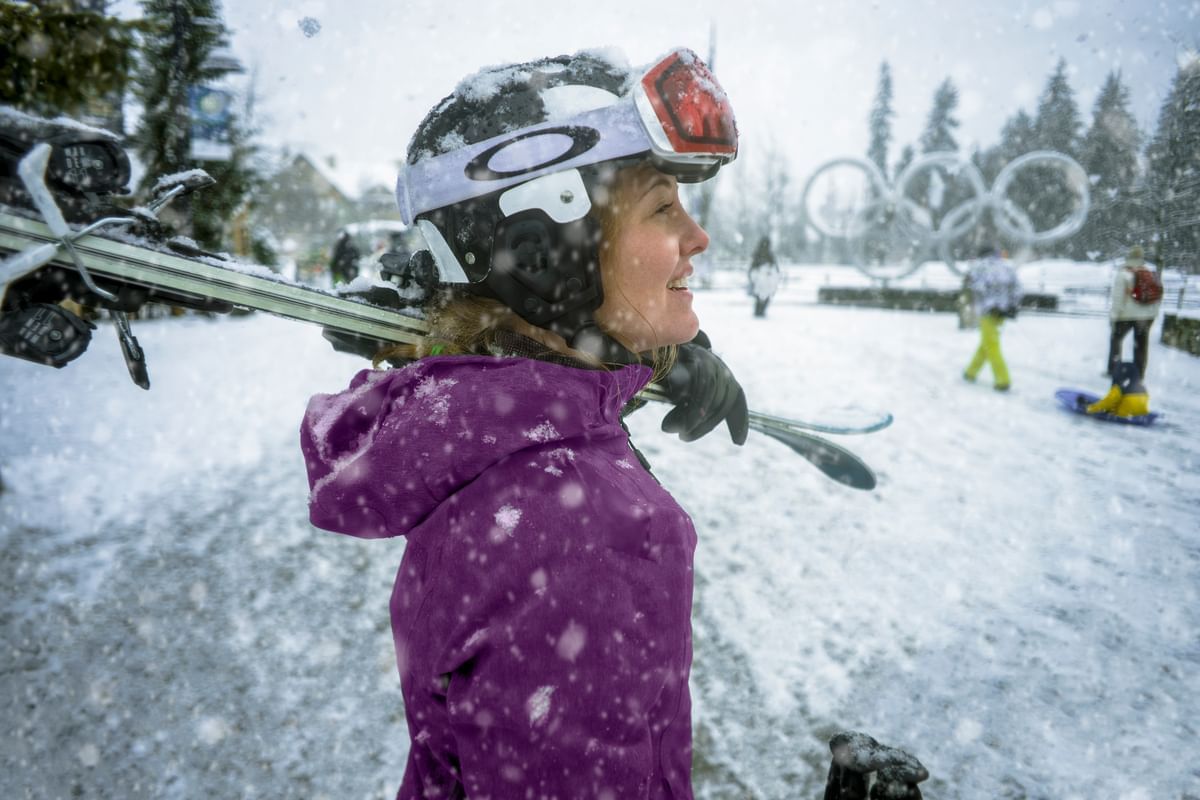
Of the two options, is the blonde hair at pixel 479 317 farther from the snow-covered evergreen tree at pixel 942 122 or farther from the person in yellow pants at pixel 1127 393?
the snow-covered evergreen tree at pixel 942 122

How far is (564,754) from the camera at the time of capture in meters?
0.92

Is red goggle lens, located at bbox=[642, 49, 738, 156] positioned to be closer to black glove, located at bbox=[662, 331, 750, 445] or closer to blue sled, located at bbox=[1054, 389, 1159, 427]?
black glove, located at bbox=[662, 331, 750, 445]

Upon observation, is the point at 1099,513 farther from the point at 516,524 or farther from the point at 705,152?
the point at 516,524

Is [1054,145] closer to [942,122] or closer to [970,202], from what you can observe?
[942,122]

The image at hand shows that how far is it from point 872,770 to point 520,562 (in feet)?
Result: 5.16

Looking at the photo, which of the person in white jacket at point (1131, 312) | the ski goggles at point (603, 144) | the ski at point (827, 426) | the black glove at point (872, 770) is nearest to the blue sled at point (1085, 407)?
the person in white jacket at point (1131, 312)

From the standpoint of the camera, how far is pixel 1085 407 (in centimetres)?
820

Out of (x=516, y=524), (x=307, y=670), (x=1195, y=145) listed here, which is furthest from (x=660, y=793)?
(x=1195, y=145)

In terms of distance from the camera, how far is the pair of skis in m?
1.02

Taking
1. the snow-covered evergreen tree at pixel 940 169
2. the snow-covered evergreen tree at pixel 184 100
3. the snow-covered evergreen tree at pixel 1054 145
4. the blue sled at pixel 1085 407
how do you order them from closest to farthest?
1. the blue sled at pixel 1085 407
2. the snow-covered evergreen tree at pixel 184 100
3. the snow-covered evergreen tree at pixel 1054 145
4. the snow-covered evergreen tree at pixel 940 169

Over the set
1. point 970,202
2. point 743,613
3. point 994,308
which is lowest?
point 743,613

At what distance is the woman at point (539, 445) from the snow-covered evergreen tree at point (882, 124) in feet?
222

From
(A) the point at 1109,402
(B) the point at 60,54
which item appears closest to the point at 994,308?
(A) the point at 1109,402

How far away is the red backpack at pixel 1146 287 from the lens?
9062mm
